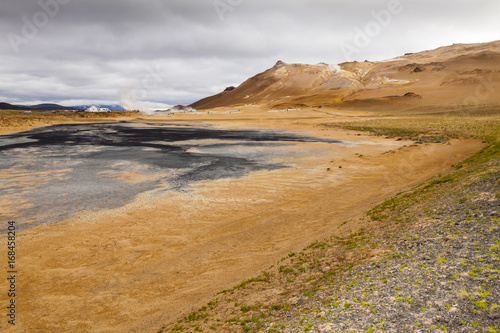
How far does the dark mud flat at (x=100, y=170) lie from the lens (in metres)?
17.1

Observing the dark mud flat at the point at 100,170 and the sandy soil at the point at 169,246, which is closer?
the sandy soil at the point at 169,246

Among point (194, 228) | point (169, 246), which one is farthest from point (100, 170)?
point (169, 246)

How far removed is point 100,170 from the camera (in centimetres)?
2522

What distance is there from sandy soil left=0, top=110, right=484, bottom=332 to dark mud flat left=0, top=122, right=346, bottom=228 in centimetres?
179

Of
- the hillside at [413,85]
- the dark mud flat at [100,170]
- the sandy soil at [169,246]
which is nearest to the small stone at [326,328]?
the sandy soil at [169,246]

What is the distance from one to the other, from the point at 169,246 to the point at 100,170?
16.0 metres

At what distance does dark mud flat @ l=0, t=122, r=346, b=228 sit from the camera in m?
17.1

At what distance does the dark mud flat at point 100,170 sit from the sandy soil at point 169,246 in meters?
1.79

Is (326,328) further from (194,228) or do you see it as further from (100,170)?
(100,170)

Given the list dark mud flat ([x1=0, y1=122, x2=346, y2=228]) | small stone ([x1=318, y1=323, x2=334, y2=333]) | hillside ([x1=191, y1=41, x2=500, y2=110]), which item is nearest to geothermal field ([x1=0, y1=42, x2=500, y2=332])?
small stone ([x1=318, y1=323, x2=334, y2=333])

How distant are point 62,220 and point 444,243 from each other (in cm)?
1711

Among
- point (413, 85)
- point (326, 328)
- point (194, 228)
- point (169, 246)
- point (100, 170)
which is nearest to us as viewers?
point (326, 328)

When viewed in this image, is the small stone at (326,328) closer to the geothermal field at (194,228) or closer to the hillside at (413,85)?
the geothermal field at (194,228)

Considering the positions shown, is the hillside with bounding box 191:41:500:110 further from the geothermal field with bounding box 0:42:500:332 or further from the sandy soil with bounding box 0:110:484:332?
the sandy soil with bounding box 0:110:484:332
